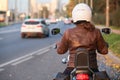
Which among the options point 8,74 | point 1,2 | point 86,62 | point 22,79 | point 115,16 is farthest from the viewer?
point 1,2

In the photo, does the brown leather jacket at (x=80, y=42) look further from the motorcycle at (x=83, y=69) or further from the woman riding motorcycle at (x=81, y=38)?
the motorcycle at (x=83, y=69)

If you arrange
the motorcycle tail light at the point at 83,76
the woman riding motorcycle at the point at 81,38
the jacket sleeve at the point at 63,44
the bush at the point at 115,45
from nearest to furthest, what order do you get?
the motorcycle tail light at the point at 83,76 < the woman riding motorcycle at the point at 81,38 < the jacket sleeve at the point at 63,44 < the bush at the point at 115,45

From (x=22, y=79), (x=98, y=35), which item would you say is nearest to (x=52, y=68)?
(x=22, y=79)

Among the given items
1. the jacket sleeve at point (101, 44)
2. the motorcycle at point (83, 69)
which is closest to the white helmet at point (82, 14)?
the jacket sleeve at point (101, 44)

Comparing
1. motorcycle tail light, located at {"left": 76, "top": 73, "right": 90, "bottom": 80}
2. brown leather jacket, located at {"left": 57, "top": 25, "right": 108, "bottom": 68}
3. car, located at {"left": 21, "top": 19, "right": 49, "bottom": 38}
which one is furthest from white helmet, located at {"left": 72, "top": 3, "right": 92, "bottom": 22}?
car, located at {"left": 21, "top": 19, "right": 49, "bottom": 38}

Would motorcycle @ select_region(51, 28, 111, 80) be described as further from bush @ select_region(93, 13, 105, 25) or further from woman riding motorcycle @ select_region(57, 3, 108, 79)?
bush @ select_region(93, 13, 105, 25)

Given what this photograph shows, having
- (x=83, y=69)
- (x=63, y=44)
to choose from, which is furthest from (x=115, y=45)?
(x=83, y=69)

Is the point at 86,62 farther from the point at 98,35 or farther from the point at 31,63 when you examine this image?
the point at 31,63

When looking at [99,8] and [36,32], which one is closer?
[36,32]

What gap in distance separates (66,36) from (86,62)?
66 centimetres

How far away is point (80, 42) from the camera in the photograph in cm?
571

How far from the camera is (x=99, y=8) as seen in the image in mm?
91062

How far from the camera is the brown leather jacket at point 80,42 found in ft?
18.7

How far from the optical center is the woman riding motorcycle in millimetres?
5707
